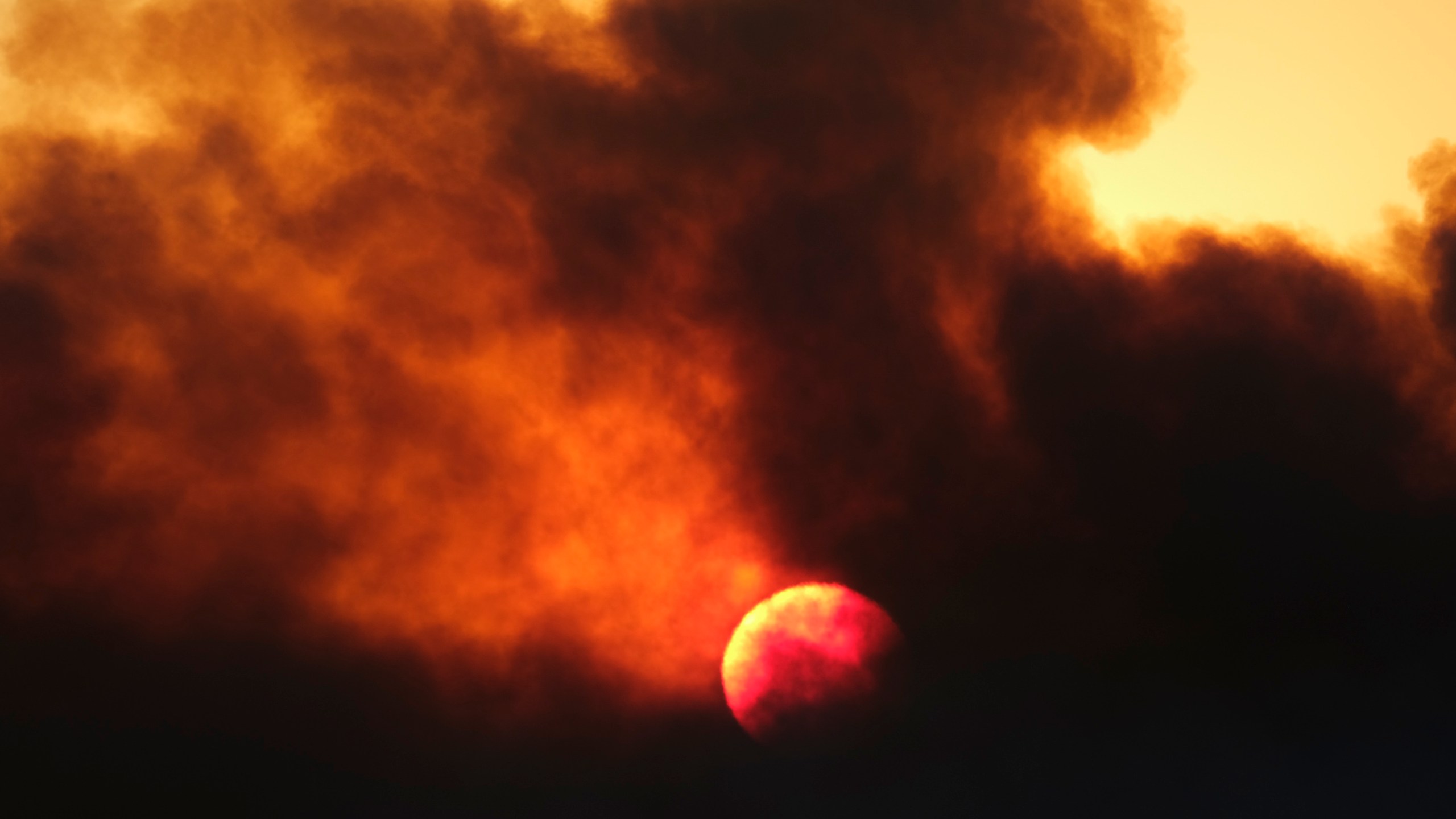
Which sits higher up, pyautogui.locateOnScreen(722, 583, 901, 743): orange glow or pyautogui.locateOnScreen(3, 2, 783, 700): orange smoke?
pyautogui.locateOnScreen(3, 2, 783, 700): orange smoke

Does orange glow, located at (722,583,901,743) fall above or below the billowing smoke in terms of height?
below

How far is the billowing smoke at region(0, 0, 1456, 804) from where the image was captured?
1234 cm

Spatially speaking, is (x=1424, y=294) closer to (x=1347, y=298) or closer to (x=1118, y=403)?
(x=1347, y=298)

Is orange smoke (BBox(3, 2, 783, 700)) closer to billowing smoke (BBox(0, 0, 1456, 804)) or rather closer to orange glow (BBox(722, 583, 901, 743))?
billowing smoke (BBox(0, 0, 1456, 804))

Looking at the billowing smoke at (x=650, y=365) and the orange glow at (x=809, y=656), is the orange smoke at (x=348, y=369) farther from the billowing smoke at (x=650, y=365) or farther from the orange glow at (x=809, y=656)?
the orange glow at (x=809, y=656)

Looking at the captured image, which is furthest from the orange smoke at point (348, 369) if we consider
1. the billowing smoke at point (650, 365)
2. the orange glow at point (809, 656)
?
the orange glow at point (809, 656)

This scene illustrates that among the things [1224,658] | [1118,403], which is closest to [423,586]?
[1118,403]

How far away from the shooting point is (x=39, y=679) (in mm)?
11516

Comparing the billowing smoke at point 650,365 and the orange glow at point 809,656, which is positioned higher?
the billowing smoke at point 650,365

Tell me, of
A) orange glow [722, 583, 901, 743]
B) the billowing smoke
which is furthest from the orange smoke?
orange glow [722, 583, 901, 743]

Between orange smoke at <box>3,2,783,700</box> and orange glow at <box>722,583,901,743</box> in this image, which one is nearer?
orange smoke at <box>3,2,783,700</box>

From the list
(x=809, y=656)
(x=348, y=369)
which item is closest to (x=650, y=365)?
(x=348, y=369)

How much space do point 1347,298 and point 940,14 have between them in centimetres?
812

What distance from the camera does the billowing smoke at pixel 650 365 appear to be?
1234 centimetres
